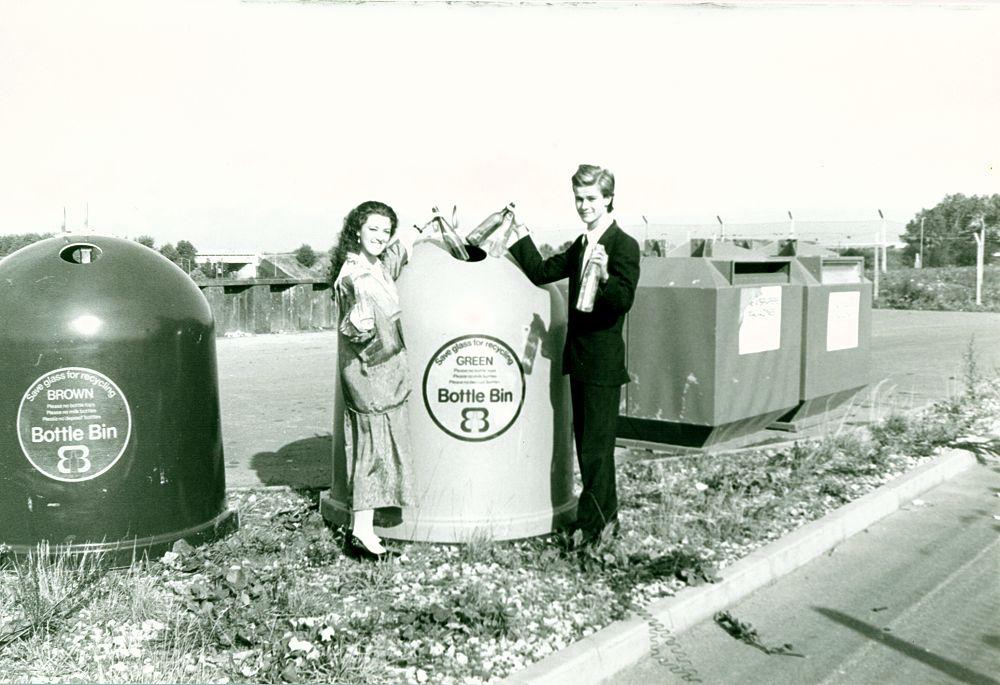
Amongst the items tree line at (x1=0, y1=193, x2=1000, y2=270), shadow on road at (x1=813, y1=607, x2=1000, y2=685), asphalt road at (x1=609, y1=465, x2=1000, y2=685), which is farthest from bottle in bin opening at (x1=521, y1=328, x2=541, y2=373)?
tree line at (x1=0, y1=193, x2=1000, y2=270)

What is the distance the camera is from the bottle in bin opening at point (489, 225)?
4.73 metres

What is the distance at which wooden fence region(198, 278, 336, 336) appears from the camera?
20281 mm

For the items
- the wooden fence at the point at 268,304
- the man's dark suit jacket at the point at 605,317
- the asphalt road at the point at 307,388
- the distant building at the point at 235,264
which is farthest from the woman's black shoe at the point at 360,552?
the distant building at the point at 235,264

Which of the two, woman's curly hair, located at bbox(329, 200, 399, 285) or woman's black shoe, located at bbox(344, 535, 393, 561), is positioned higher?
woman's curly hair, located at bbox(329, 200, 399, 285)

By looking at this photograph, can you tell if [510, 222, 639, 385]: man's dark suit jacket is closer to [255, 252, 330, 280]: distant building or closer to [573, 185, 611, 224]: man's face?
[573, 185, 611, 224]: man's face

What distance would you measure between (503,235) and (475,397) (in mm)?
809

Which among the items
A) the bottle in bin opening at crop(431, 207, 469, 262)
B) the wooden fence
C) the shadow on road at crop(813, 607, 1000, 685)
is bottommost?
the shadow on road at crop(813, 607, 1000, 685)

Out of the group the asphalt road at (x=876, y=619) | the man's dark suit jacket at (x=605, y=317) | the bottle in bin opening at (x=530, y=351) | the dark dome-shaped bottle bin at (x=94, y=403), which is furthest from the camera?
the bottle in bin opening at (x=530, y=351)

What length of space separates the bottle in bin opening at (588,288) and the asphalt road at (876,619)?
4.76 ft

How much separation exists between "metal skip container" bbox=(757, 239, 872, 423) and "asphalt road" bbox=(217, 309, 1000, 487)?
11.1 inches

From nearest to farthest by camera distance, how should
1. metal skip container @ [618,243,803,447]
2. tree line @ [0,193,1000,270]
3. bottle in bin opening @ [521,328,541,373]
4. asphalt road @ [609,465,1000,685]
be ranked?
1. asphalt road @ [609,465,1000,685]
2. bottle in bin opening @ [521,328,541,373]
3. metal skip container @ [618,243,803,447]
4. tree line @ [0,193,1000,270]

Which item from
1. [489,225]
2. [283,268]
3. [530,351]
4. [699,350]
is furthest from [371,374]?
[283,268]

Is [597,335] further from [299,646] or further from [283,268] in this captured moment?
[283,268]

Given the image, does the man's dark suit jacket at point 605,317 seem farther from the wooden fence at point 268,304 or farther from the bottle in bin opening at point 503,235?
the wooden fence at point 268,304
